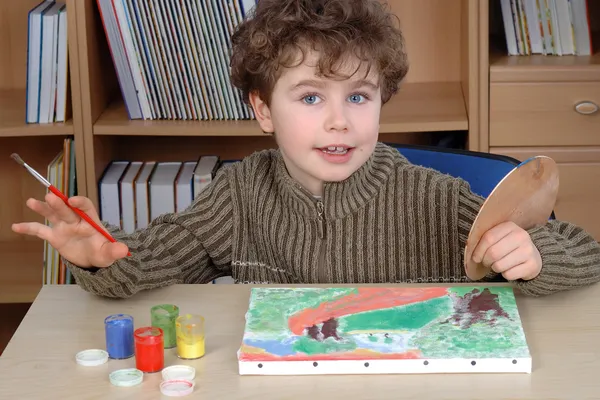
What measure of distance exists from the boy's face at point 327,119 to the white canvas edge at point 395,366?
16.7 inches

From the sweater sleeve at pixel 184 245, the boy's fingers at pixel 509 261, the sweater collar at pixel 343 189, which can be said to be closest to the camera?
the boy's fingers at pixel 509 261

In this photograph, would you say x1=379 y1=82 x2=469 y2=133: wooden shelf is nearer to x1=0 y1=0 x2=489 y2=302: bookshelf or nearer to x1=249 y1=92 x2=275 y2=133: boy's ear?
x1=0 y1=0 x2=489 y2=302: bookshelf

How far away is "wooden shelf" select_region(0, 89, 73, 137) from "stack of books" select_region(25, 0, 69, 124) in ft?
0.09

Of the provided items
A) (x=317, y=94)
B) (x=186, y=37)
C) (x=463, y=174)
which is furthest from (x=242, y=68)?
(x=186, y=37)

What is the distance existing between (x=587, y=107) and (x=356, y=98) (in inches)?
43.5

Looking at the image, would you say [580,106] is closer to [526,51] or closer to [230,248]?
[526,51]

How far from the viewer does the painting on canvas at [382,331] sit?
1005 millimetres

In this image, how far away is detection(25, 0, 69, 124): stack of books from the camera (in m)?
2.31

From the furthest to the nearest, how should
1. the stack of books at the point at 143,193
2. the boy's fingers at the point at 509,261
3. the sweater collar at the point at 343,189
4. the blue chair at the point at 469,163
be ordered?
the stack of books at the point at 143,193
the blue chair at the point at 469,163
the sweater collar at the point at 343,189
the boy's fingers at the point at 509,261

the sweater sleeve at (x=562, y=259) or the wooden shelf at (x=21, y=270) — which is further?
the wooden shelf at (x=21, y=270)

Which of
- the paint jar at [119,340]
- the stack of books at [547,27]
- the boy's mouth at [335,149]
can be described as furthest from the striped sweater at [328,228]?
the stack of books at [547,27]

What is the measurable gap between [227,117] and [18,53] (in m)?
0.69

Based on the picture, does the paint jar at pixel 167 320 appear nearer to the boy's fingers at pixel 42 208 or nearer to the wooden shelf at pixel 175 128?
the boy's fingers at pixel 42 208

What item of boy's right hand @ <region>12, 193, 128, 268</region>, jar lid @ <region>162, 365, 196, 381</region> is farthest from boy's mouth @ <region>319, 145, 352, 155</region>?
jar lid @ <region>162, 365, 196, 381</region>
